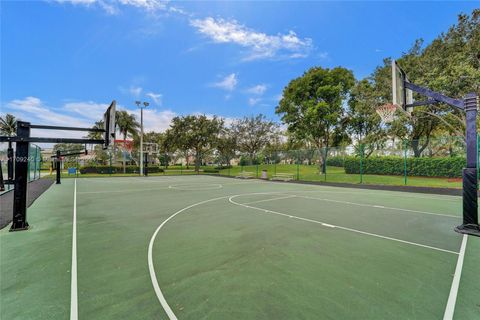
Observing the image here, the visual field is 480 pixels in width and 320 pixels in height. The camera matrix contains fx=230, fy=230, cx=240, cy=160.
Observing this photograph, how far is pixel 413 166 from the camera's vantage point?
59.1ft

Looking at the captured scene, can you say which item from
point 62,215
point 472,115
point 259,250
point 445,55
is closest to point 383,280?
point 259,250

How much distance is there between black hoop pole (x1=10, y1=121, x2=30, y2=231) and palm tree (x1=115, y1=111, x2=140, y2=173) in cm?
3654

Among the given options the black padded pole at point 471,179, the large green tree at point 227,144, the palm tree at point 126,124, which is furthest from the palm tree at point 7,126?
the black padded pole at point 471,179

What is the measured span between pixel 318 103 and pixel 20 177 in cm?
2299

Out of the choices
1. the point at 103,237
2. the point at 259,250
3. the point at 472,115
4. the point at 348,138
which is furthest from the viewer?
the point at 348,138

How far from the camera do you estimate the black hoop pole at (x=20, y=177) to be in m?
5.46

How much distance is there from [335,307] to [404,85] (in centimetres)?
761

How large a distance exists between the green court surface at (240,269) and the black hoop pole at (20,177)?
348 mm

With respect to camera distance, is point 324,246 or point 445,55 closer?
point 324,246

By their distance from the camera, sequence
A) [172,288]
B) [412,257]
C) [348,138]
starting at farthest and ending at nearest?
[348,138] → [412,257] → [172,288]

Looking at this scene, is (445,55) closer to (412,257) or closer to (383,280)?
A: (412,257)

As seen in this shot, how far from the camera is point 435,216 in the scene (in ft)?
22.8

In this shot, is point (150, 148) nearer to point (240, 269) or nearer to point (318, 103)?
point (318, 103)

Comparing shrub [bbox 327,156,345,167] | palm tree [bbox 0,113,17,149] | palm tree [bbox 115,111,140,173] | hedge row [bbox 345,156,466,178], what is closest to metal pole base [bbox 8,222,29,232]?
shrub [bbox 327,156,345,167]
